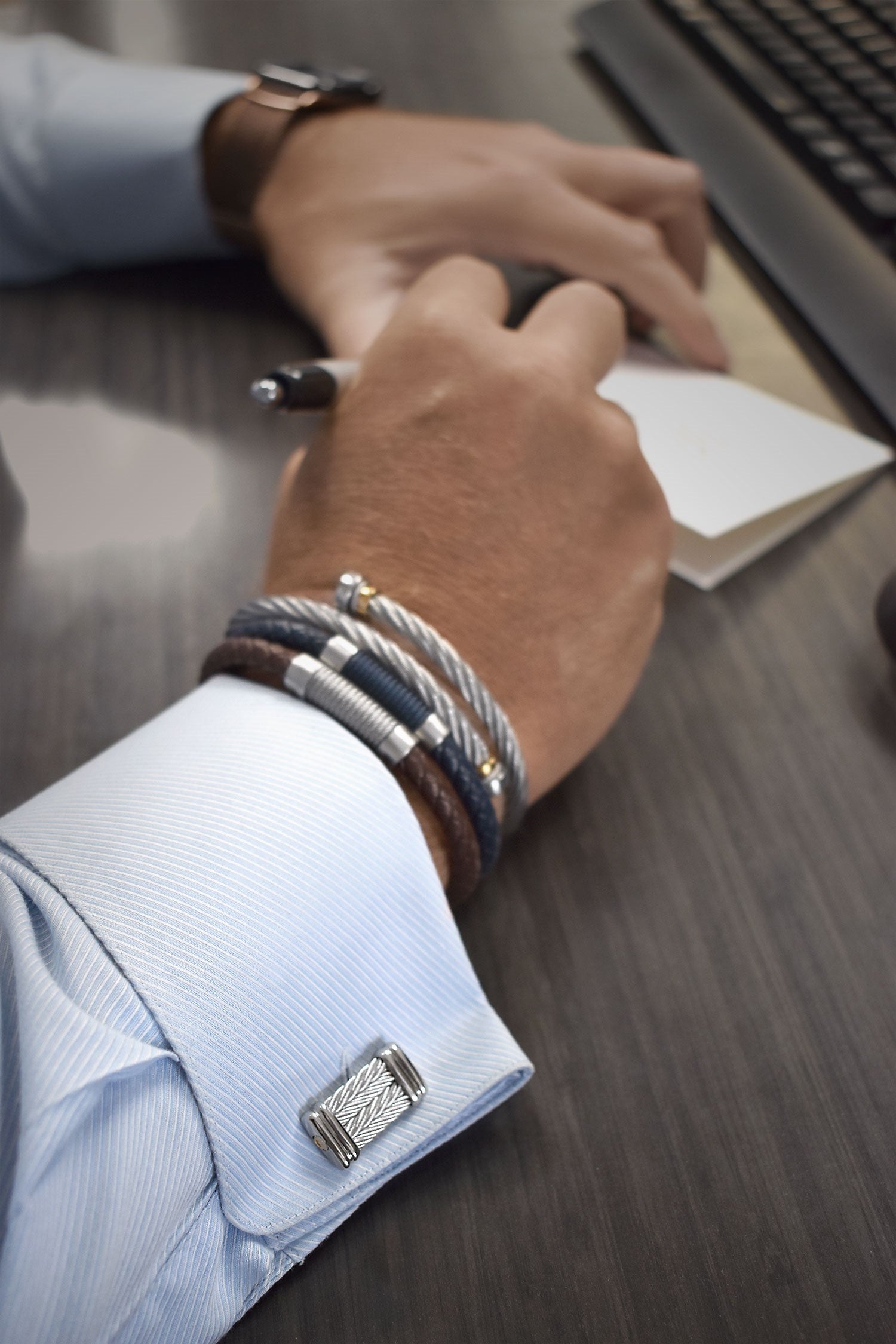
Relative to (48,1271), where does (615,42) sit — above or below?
above

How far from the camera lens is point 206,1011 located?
269 millimetres

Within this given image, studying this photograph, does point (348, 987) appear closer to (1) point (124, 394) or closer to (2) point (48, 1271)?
(2) point (48, 1271)

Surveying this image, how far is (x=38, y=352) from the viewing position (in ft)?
1.90

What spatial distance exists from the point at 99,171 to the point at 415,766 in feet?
1.72

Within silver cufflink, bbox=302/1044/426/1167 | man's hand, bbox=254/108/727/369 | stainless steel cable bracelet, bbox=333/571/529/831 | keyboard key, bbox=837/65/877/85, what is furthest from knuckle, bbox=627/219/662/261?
silver cufflink, bbox=302/1044/426/1167

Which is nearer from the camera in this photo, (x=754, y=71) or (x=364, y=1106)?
(x=364, y=1106)

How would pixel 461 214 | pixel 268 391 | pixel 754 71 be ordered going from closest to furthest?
pixel 268 391 < pixel 461 214 < pixel 754 71

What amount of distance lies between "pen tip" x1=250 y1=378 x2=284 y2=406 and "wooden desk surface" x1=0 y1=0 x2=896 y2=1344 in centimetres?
11

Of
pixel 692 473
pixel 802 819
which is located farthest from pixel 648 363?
pixel 802 819

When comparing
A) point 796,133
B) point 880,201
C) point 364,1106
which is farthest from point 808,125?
point 364,1106

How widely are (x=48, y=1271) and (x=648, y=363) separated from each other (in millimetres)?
513

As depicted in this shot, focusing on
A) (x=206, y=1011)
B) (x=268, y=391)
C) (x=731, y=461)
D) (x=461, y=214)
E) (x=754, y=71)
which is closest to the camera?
(x=206, y=1011)

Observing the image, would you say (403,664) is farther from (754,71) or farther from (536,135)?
(754,71)

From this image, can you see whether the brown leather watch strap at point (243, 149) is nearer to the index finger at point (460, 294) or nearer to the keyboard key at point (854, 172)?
the index finger at point (460, 294)
